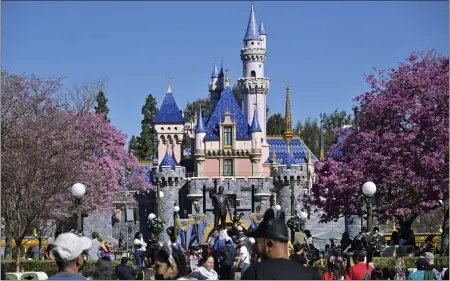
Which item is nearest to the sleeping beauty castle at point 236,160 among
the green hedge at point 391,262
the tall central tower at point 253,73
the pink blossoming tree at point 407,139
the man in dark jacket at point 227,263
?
the tall central tower at point 253,73

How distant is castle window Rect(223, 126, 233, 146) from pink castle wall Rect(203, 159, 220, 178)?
5.21ft

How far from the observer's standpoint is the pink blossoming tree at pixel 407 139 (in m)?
38.1

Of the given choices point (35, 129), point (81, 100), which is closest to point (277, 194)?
point (81, 100)

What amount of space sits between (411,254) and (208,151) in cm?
5776

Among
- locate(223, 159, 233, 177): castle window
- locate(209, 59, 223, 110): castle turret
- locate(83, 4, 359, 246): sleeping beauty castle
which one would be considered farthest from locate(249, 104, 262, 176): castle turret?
locate(209, 59, 223, 110): castle turret

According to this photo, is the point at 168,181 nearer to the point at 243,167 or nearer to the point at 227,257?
the point at 243,167

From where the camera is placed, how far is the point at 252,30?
303 ft

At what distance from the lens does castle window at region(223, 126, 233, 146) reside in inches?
3445

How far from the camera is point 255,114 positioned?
87125mm

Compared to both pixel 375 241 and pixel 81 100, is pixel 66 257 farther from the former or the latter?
pixel 81 100

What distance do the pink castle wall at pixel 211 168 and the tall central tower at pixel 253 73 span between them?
5.76 meters

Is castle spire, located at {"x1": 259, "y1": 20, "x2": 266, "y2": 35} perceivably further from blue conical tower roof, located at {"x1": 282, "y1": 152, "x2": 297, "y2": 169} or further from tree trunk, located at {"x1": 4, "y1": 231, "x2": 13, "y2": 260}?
tree trunk, located at {"x1": 4, "y1": 231, "x2": 13, "y2": 260}

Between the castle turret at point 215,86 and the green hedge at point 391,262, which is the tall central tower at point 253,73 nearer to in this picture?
the castle turret at point 215,86

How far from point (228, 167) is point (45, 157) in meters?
48.4
